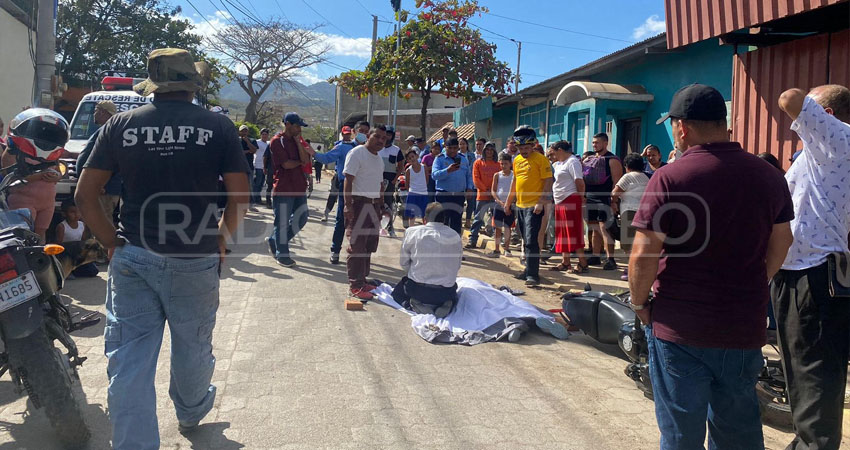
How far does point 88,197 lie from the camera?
3.08 m

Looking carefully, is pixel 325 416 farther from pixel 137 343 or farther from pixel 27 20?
pixel 27 20

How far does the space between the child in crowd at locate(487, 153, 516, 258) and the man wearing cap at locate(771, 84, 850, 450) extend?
7112 millimetres

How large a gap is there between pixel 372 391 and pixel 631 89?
9.34 m

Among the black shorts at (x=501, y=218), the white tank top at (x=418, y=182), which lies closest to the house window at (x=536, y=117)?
the white tank top at (x=418, y=182)

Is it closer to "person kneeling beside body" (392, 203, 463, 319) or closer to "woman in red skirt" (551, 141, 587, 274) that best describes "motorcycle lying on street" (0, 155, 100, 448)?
"person kneeling beside body" (392, 203, 463, 319)

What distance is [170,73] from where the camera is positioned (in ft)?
10.4

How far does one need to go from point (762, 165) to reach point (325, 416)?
8.94ft

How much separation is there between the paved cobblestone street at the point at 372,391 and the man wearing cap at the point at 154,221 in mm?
669

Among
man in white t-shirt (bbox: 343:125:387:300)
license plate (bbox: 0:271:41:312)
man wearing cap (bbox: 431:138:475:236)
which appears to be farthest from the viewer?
man wearing cap (bbox: 431:138:475:236)

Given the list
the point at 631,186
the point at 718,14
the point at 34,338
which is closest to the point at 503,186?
the point at 631,186

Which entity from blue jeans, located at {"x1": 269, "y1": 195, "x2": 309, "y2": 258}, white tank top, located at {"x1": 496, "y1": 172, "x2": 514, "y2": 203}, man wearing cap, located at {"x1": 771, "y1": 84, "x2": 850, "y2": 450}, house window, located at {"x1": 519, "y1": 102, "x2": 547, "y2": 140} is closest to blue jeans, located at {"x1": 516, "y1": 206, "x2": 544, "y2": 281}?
white tank top, located at {"x1": 496, "y1": 172, "x2": 514, "y2": 203}

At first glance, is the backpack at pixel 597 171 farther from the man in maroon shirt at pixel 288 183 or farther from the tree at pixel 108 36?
the tree at pixel 108 36

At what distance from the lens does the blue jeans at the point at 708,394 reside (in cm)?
263

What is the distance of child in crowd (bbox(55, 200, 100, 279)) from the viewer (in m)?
7.21
